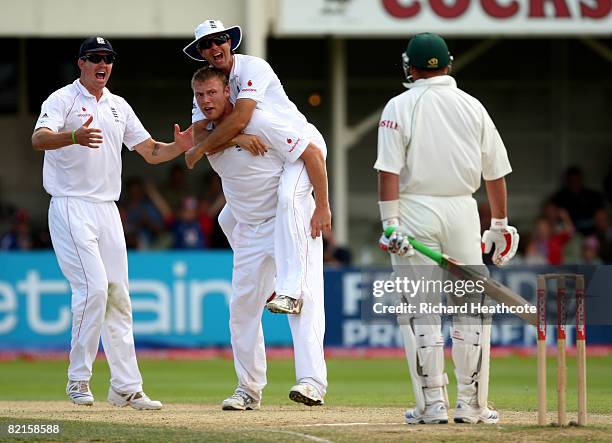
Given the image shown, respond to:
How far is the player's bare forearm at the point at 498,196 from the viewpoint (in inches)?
296

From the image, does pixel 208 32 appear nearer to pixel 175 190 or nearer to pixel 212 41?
pixel 212 41

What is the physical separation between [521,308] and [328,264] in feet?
33.4

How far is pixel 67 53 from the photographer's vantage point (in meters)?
21.4

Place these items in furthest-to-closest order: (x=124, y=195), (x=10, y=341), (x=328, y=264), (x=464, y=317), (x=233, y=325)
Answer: (x=124, y=195)
(x=328, y=264)
(x=10, y=341)
(x=233, y=325)
(x=464, y=317)

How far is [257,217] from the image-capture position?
340 inches

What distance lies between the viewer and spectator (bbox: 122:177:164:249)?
1836 centimetres

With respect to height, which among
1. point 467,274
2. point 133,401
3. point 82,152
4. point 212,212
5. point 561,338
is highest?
point 82,152

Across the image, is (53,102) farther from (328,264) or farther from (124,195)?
(124,195)

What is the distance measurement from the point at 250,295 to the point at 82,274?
1.15 metres

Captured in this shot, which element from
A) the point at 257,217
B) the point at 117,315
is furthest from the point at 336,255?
the point at 257,217

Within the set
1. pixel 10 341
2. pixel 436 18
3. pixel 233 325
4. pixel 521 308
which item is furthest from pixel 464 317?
pixel 436 18

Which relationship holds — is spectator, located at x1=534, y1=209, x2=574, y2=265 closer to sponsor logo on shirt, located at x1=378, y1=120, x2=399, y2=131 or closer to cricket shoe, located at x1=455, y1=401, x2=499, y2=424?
cricket shoe, located at x1=455, y1=401, x2=499, y2=424

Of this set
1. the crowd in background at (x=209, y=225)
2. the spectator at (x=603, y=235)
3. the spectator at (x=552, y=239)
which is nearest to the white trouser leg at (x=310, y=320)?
the crowd in background at (x=209, y=225)

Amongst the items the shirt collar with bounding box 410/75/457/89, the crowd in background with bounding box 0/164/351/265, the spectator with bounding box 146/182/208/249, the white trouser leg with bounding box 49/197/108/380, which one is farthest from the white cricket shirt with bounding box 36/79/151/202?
the spectator with bounding box 146/182/208/249
